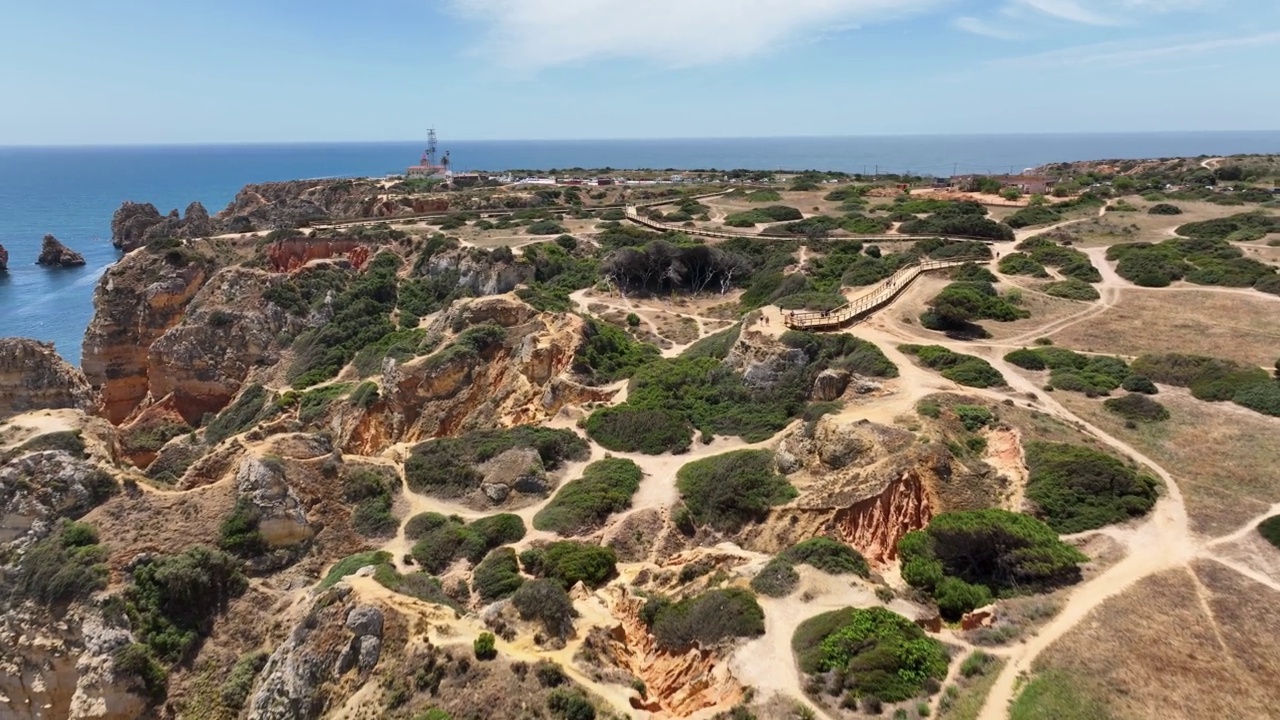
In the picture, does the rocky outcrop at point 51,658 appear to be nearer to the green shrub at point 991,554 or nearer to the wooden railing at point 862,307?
the green shrub at point 991,554

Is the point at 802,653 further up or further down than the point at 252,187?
further down

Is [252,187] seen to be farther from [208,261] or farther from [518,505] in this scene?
[518,505]

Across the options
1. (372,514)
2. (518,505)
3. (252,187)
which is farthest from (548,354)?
(252,187)

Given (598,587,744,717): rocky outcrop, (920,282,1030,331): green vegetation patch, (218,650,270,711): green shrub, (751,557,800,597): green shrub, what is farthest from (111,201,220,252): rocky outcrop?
(751,557,800,597): green shrub

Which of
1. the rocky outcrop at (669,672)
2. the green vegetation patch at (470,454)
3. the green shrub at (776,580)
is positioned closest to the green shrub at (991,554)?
the green shrub at (776,580)

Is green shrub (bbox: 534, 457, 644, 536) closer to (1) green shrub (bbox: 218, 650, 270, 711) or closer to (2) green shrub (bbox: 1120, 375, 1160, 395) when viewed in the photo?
(1) green shrub (bbox: 218, 650, 270, 711)

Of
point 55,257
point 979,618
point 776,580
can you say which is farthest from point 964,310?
point 55,257

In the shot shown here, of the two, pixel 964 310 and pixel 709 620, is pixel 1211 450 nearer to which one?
pixel 964 310
